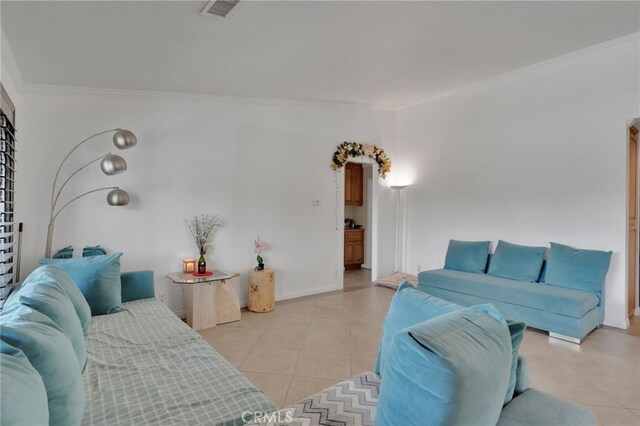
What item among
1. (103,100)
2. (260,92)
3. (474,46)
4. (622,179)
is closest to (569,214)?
(622,179)

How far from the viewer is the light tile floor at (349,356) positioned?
2490 mm

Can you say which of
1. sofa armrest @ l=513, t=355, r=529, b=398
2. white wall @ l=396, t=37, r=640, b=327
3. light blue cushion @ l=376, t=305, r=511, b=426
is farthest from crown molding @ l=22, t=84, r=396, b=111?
sofa armrest @ l=513, t=355, r=529, b=398

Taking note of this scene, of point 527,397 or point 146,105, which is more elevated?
point 146,105

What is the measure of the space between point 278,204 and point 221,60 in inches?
82.7

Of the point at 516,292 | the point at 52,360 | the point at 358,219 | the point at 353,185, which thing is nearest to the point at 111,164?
the point at 52,360

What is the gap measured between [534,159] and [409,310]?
3.77 meters

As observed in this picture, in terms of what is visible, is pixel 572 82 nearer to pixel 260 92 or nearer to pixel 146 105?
pixel 260 92

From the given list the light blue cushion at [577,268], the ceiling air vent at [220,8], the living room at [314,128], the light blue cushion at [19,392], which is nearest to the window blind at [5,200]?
the living room at [314,128]

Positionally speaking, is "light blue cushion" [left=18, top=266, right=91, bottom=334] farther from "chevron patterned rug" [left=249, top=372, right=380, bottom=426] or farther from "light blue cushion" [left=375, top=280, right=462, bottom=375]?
"light blue cushion" [left=375, top=280, right=462, bottom=375]

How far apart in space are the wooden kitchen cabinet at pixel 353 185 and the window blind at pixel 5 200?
5415 millimetres

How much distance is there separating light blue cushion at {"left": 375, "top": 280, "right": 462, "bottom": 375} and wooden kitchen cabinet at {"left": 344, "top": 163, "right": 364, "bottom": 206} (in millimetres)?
5679

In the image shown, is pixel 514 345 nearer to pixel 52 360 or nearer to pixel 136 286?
pixel 52 360

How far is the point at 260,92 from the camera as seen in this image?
4.55 m

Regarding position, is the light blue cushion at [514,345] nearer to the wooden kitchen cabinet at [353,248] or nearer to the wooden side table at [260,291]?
the wooden side table at [260,291]
